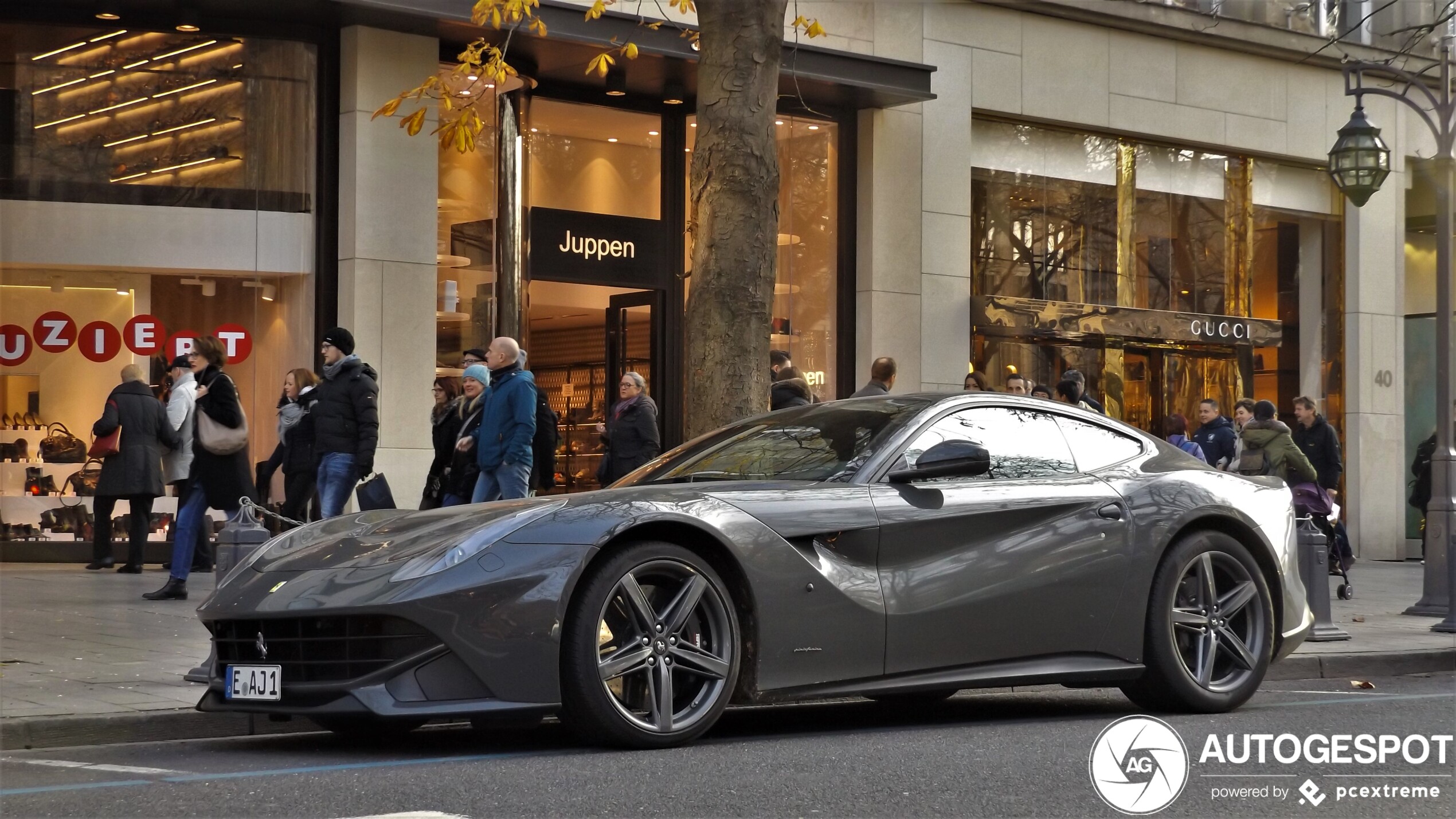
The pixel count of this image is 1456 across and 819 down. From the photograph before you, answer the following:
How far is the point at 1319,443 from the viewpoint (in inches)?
669

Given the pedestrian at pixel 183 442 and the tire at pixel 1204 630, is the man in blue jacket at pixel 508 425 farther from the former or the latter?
the tire at pixel 1204 630

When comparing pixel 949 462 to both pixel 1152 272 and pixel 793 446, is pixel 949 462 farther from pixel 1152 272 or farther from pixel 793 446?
pixel 1152 272

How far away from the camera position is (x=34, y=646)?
29.6 ft

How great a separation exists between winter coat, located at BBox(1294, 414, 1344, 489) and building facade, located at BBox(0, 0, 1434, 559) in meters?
3.92

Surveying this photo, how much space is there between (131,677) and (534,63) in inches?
399

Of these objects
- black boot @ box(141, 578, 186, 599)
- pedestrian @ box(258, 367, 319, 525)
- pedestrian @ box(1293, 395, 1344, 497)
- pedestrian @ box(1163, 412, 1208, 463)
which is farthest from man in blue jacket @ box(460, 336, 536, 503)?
pedestrian @ box(1293, 395, 1344, 497)

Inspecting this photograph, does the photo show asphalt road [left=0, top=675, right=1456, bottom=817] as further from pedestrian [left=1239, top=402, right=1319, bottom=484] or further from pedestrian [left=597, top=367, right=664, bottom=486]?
pedestrian [left=1239, top=402, right=1319, bottom=484]

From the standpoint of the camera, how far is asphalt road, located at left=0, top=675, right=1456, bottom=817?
4926 mm

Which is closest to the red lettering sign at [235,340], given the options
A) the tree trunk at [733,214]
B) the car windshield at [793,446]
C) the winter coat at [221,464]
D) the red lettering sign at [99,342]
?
the red lettering sign at [99,342]

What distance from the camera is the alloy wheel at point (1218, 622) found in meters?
7.33

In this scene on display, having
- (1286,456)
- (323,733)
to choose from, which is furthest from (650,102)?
(323,733)

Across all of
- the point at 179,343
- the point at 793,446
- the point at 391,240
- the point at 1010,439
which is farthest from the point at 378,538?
the point at 179,343

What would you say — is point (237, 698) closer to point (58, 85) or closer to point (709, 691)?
point (709, 691)

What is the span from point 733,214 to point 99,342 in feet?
27.4
